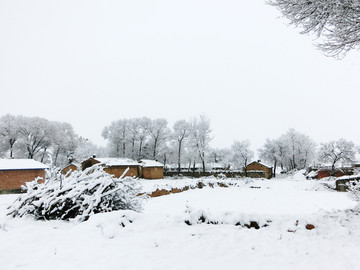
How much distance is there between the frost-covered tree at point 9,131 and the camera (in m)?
40.5

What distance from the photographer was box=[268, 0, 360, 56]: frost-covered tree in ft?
17.9

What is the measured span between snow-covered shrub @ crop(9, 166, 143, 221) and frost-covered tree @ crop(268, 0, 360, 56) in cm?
687

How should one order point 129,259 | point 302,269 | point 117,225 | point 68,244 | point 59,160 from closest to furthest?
1. point 302,269
2. point 129,259
3. point 68,244
4. point 117,225
5. point 59,160

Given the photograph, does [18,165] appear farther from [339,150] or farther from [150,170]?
[339,150]

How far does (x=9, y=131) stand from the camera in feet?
134

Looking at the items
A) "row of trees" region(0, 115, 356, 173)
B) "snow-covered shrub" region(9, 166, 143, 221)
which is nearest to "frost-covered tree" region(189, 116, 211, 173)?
"row of trees" region(0, 115, 356, 173)

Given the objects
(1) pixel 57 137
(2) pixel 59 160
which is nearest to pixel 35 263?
(1) pixel 57 137

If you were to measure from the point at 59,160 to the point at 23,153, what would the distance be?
713 inches

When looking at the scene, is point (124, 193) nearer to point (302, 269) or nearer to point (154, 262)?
point (154, 262)

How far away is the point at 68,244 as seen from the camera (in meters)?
4.21

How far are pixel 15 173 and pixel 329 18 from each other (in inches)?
1079

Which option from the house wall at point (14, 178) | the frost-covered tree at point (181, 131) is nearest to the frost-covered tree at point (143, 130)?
the frost-covered tree at point (181, 131)

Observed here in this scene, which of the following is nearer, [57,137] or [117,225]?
[117,225]

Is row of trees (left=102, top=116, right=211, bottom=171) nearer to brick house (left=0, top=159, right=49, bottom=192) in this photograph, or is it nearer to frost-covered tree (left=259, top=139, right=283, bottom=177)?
frost-covered tree (left=259, top=139, right=283, bottom=177)
